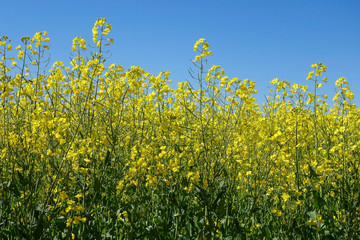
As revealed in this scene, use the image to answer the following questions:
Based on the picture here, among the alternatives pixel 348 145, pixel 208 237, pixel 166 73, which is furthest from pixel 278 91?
pixel 208 237

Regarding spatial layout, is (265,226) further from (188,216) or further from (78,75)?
(78,75)

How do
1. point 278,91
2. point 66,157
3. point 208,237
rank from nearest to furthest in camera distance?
point 66,157 < point 208,237 < point 278,91

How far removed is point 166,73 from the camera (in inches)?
173

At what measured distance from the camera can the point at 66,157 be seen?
2.71 meters

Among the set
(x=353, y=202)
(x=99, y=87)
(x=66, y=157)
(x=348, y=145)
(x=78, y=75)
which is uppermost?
(x=78, y=75)

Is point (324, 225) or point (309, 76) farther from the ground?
point (309, 76)

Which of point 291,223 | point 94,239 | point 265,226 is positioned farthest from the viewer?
point 265,226

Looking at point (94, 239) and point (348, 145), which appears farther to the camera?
point (348, 145)

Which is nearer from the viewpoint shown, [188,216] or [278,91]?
[188,216]

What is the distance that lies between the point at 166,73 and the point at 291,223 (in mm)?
2162

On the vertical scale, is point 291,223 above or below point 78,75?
below

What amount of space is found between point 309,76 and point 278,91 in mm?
822

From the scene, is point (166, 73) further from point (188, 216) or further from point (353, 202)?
point (353, 202)

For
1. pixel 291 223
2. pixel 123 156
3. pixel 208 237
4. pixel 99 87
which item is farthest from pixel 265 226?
pixel 99 87
